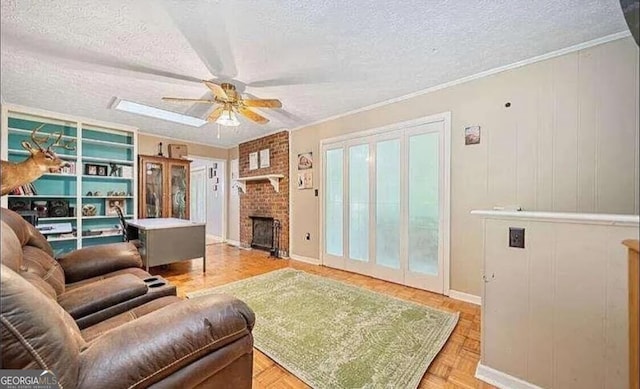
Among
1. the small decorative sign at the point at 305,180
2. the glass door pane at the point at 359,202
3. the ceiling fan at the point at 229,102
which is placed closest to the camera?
the ceiling fan at the point at 229,102

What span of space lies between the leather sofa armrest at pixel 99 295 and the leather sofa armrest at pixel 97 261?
206 mm

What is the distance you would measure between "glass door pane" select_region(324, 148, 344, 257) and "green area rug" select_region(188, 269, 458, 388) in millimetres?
999

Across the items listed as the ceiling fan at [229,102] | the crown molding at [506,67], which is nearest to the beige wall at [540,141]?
the crown molding at [506,67]

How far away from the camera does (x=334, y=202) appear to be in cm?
384

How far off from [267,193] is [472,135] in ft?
11.5

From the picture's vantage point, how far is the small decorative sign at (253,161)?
5.07 m

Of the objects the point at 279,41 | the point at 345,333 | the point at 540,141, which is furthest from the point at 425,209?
the point at 279,41

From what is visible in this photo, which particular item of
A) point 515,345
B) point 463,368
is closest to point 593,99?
point 515,345

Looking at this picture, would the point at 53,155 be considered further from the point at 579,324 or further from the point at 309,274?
the point at 309,274

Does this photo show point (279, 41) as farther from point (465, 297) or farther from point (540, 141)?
point (465, 297)

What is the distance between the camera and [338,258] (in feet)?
12.3

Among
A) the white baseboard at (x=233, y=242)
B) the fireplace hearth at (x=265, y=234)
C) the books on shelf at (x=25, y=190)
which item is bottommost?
the white baseboard at (x=233, y=242)

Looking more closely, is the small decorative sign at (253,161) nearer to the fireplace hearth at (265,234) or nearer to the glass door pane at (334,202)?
the fireplace hearth at (265,234)

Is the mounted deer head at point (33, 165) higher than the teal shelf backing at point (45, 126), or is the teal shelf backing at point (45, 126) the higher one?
the teal shelf backing at point (45, 126)
